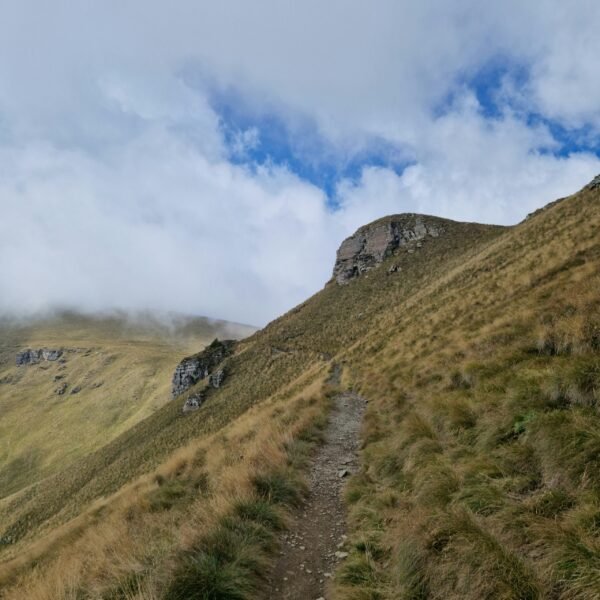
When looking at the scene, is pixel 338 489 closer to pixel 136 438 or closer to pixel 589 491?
pixel 589 491

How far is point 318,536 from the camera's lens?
259 inches

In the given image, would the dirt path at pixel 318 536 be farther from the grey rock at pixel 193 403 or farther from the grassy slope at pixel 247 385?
the grey rock at pixel 193 403

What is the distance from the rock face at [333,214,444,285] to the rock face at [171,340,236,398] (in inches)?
1170

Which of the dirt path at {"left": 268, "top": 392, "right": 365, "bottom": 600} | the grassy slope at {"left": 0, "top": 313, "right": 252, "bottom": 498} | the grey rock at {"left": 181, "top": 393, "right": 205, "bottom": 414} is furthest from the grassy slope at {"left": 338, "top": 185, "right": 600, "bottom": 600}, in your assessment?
the grassy slope at {"left": 0, "top": 313, "right": 252, "bottom": 498}

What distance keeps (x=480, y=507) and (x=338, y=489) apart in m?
3.93

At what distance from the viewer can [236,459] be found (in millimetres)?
11000

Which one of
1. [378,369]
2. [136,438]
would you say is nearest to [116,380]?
[136,438]

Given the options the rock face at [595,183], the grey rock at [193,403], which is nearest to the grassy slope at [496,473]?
the rock face at [595,183]

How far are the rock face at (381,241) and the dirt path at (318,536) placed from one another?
250ft

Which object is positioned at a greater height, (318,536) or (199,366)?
(199,366)

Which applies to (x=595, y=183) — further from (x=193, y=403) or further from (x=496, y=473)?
(x=193, y=403)

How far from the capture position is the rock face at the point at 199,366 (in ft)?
237

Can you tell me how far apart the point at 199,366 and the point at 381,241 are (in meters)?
49.6

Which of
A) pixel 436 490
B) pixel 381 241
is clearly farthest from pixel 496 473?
pixel 381 241
